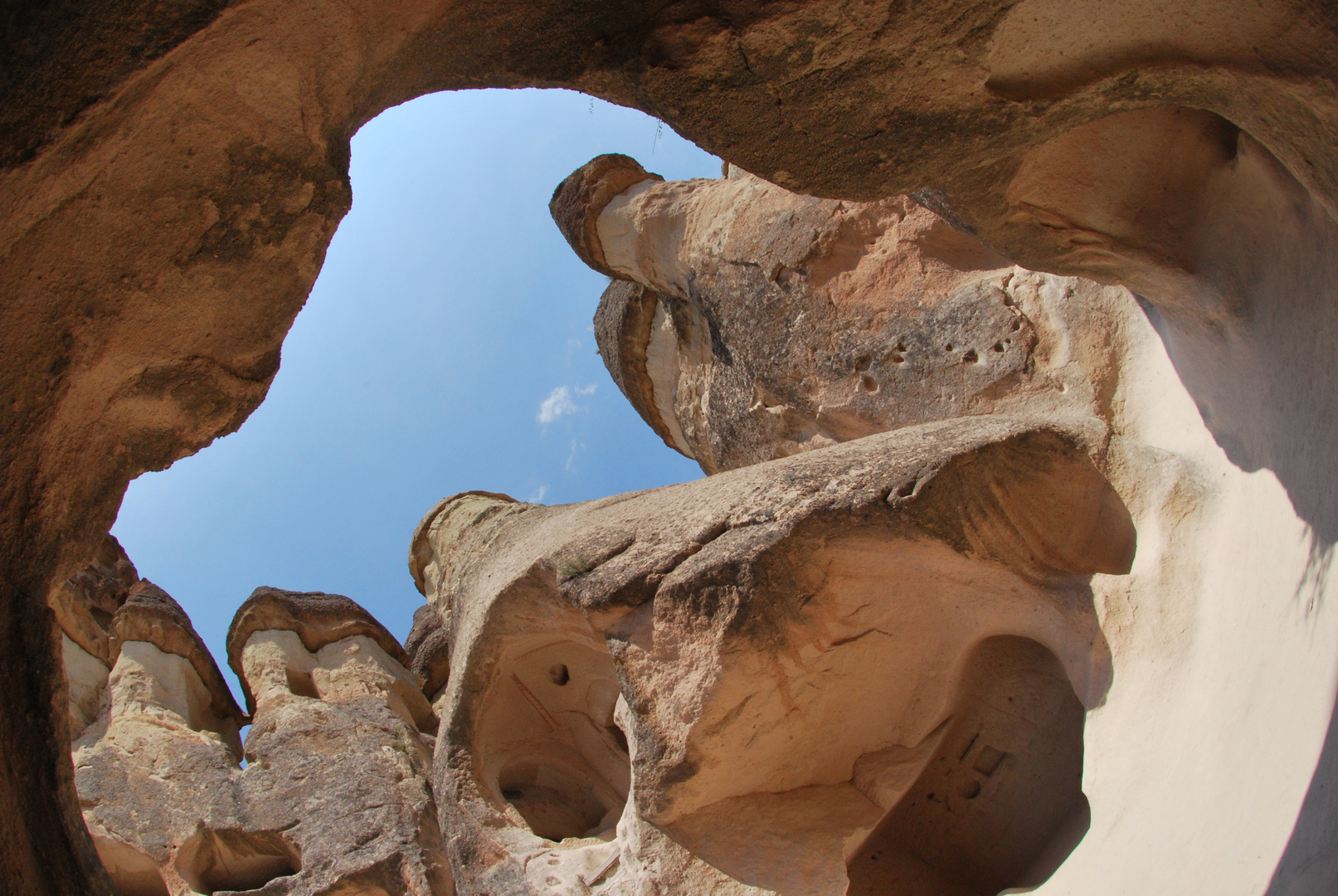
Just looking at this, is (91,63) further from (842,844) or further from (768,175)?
(842,844)

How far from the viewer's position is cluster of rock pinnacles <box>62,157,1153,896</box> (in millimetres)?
3346

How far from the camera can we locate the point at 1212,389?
304 centimetres

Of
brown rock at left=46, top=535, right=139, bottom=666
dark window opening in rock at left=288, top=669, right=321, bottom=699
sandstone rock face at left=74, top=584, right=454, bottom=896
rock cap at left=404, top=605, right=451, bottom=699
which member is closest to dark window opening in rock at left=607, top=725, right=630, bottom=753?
sandstone rock face at left=74, top=584, right=454, bottom=896

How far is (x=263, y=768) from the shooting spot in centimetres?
628

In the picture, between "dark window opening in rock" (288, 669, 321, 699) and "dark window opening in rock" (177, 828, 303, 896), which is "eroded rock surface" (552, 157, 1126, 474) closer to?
"dark window opening in rock" (288, 669, 321, 699)

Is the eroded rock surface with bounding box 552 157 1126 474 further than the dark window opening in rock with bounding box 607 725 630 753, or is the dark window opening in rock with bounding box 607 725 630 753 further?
the dark window opening in rock with bounding box 607 725 630 753

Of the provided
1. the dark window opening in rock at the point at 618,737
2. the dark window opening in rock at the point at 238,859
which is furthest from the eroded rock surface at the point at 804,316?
the dark window opening in rock at the point at 238,859

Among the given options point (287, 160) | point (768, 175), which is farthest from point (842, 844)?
point (287, 160)

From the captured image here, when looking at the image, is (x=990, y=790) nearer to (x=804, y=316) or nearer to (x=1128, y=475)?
(x=1128, y=475)

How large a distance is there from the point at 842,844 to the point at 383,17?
3.18 metres

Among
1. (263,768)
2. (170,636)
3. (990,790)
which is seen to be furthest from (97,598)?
(990,790)

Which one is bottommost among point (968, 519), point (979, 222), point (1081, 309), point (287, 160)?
point (968, 519)

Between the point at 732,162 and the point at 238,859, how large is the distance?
570cm

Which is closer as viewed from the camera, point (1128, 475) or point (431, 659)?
point (1128, 475)
